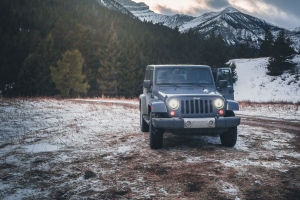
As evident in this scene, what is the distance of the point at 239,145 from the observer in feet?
22.8

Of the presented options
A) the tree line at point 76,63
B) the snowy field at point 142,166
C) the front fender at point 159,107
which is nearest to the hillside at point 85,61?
the tree line at point 76,63

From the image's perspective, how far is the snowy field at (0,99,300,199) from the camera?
392cm

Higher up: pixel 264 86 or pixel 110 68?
pixel 110 68

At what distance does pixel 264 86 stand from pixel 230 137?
1531 inches

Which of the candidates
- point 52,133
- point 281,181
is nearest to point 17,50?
point 52,133

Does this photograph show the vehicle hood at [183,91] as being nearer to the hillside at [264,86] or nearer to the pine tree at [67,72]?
the hillside at [264,86]

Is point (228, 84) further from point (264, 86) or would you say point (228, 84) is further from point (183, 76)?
point (264, 86)

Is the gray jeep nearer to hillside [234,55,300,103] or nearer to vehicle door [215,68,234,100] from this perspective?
vehicle door [215,68,234,100]

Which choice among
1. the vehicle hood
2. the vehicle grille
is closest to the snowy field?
the vehicle grille

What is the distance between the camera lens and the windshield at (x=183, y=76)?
7531 mm

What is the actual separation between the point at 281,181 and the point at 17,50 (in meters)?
50.5

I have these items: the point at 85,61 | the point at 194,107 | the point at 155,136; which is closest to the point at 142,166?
the point at 155,136

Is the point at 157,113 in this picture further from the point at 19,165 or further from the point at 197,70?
the point at 19,165

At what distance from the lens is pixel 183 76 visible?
25.0ft
